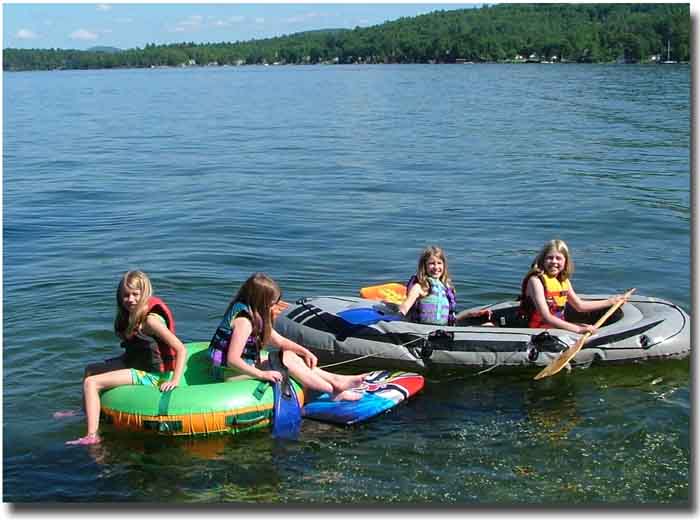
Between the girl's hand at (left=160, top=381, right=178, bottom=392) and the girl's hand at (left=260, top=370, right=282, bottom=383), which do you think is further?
the girl's hand at (left=260, top=370, right=282, bottom=383)

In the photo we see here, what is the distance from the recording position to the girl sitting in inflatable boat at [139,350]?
6.29 metres

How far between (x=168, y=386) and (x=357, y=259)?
573cm

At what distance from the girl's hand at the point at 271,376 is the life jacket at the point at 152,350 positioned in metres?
0.63

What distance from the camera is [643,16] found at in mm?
53812

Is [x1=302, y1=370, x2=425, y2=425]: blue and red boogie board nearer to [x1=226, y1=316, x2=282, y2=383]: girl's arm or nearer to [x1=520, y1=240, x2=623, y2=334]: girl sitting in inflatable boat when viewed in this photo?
[x1=226, y1=316, x2=282, y2=383]: girl's arm

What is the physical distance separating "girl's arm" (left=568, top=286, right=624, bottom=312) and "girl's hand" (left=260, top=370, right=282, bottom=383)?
2.73 m

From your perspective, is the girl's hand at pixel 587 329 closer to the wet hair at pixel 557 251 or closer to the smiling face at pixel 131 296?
the wet hair at pixel 557 251

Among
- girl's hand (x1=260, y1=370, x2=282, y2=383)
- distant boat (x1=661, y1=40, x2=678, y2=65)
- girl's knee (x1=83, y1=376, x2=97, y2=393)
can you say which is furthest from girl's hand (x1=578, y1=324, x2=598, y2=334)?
distant boat (x1=661, y1=40, x2=678, y2=65)

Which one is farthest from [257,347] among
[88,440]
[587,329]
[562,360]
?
[587,329]

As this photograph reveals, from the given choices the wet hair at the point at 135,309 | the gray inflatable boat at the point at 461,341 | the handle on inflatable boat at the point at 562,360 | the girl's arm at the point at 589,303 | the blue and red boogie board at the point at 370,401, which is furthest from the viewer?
the girl's arm at the point at 589,303

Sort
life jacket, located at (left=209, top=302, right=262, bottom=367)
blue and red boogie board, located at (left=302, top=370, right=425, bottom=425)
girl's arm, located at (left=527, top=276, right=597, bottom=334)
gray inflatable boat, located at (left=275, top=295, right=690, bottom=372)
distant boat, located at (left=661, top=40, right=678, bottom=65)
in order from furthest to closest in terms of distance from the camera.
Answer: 1. distant boat, located at (left=661, top=40, right=678, bottom=65)
2. girl's arm, located at (left=527, top=276, right=597, bottom=334)
3. gray inflatable boat, located at (left=275, top=295, right=690, bottom=372)
4. blue and red boogie board, located at (left=302, top=370, right=425, bottom=425)
5. life jacket, located at (left=209, top=302, right=262, bottom=367)

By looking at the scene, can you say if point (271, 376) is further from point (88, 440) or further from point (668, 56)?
point (668, 56)

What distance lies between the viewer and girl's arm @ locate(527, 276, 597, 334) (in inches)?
300

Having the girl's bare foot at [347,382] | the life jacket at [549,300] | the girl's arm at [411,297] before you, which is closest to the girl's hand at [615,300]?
the life jacket at [549,300]
